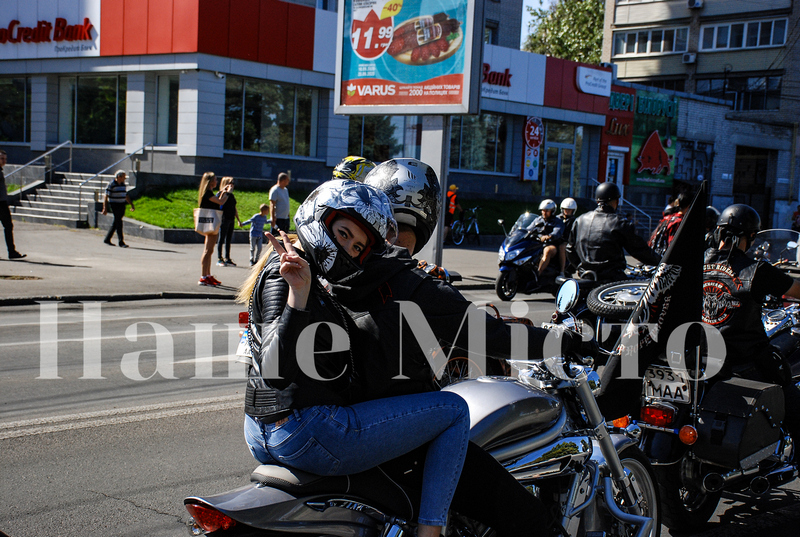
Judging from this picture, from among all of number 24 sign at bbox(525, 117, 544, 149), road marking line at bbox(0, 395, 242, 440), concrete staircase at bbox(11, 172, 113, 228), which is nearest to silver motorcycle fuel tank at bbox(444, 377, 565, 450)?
road marking line at bbox(0, 395, 242, 440)

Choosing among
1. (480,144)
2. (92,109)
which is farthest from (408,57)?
(480,144)

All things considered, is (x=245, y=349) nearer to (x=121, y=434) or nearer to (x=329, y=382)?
(x=329, y=382)

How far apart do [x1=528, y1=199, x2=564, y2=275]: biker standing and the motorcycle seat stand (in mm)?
10813

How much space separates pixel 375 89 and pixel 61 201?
12.6 m

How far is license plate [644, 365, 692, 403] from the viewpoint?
4.01 metres

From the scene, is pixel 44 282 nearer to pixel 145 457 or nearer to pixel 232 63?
pixel 145 457

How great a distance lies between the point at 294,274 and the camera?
224 cm

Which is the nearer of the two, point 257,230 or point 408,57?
point 408,57

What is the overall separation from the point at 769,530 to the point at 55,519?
12.0 feet

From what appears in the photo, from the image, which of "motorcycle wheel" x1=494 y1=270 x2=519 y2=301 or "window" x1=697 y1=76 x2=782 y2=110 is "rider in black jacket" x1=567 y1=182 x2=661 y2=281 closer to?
"motorcycle wheel" x1=494 y1=270 x2=519 y2=301

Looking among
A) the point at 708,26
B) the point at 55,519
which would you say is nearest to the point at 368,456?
the point at 55,519

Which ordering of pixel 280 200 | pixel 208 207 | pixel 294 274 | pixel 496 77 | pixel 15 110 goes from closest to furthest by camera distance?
pixel 294 274
pixel 208 207
pixel 280 200
pixel 15 110
pixel 496 77

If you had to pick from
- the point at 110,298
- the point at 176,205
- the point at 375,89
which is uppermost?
the point at 375,89

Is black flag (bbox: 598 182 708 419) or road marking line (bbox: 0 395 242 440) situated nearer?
black flag (bbox: 598 182 708 419)
